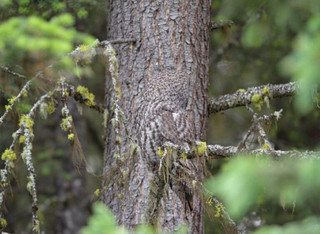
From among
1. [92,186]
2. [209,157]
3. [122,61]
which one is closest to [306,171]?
[209,157]

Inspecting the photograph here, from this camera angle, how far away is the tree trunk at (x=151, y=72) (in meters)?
4.85

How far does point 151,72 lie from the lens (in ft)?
16.6

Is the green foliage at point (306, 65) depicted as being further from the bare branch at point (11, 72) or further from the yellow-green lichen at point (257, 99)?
the bare branch at point (11, 72)

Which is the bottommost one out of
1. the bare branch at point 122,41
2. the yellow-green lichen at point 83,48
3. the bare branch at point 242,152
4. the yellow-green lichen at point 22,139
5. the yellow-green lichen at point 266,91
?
the bare branch at point 242,152

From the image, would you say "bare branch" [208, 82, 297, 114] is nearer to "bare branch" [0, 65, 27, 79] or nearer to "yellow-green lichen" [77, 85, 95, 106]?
"yellow-green lichen" [77, 85, 95, 106]

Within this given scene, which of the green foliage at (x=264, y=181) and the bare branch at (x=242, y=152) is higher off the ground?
the bare branch at (x=242, y=152)

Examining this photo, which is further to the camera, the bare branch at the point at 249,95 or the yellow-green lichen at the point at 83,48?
the bare branch at the point at 249,95

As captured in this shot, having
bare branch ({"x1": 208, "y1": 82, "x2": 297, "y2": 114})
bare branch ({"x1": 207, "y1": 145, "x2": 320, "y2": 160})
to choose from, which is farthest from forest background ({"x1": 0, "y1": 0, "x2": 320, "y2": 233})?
bare branch ({"x1": 207, "y1": 145, "x2": 320, "y2": 160})

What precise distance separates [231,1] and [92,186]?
19.0 ft

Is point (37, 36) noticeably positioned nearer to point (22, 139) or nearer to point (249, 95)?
point (22, 139)

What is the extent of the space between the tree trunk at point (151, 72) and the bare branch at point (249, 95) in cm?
11

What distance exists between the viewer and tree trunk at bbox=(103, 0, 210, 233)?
15.9ft

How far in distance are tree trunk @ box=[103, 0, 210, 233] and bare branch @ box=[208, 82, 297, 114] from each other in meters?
0.11

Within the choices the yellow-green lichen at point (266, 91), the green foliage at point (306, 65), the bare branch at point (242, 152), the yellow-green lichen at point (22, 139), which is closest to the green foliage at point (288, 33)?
the green foliage at point (306, 65)
